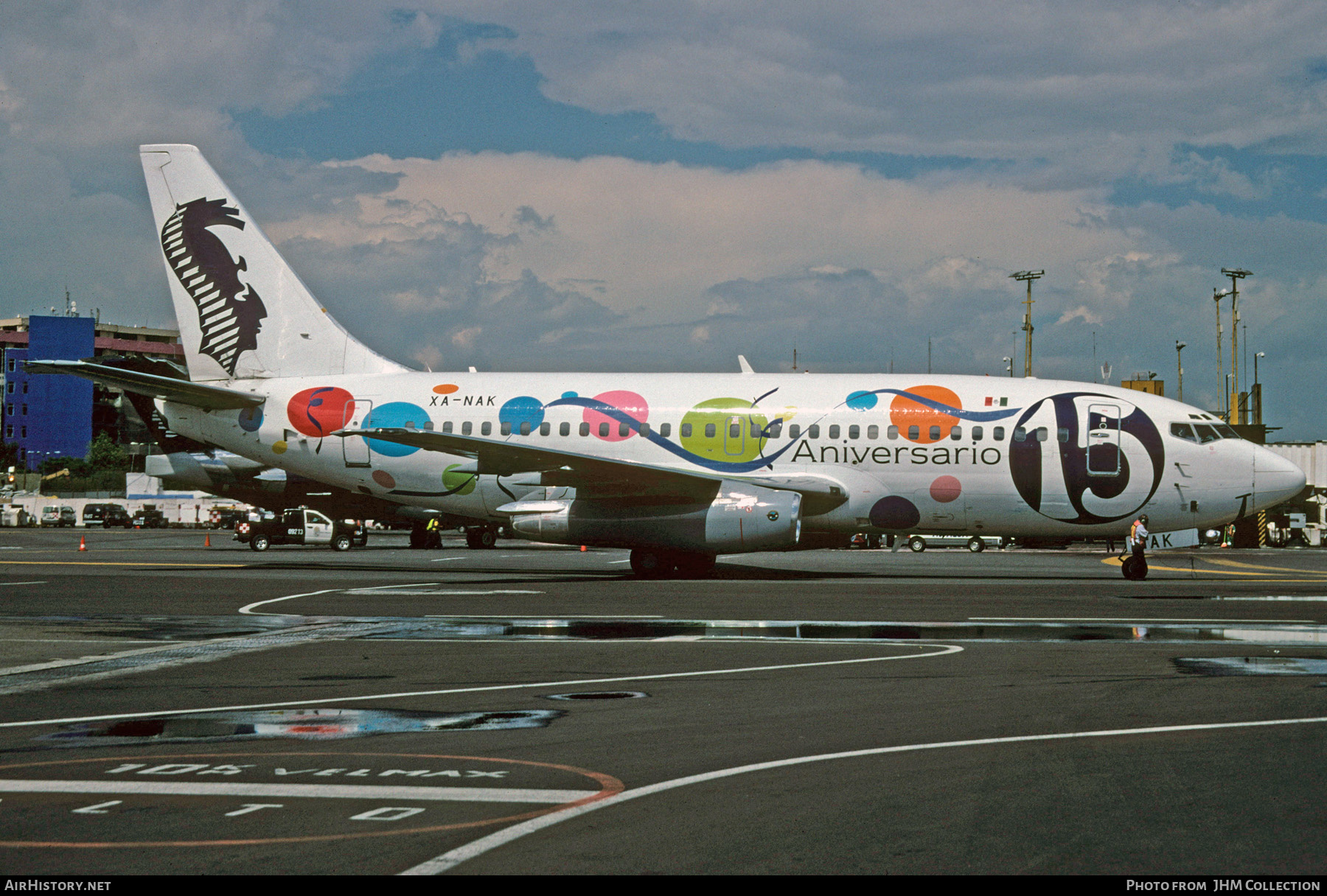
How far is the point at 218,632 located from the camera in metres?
16.2

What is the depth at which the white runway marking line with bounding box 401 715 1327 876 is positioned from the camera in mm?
5699

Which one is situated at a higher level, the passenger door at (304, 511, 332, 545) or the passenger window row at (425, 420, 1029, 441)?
the passenger window row at (425, 420, 1029, 441)

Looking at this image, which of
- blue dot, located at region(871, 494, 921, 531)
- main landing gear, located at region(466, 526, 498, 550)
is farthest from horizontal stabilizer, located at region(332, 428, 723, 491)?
main landing gear, located at region(466, 526, 498, 550)

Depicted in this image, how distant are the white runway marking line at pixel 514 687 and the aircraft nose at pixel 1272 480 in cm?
1605

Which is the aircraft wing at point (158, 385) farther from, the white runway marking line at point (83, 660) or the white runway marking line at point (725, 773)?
the white runway marking line at point (725, 773)

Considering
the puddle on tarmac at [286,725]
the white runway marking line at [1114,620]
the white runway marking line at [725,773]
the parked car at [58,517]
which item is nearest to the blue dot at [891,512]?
the white runway marking line at [1114,620]

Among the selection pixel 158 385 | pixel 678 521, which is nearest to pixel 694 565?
pixel 678 521

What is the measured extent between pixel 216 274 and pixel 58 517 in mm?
72819

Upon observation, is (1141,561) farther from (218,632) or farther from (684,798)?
(684,798)

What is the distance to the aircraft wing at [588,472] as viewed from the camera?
26359 mm

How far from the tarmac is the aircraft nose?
7.51 m

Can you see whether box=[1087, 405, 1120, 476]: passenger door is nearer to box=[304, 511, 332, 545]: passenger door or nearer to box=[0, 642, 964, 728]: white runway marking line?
box=[0, 642, 964, 728]: white runway marking line

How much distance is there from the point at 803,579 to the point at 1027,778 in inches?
797
